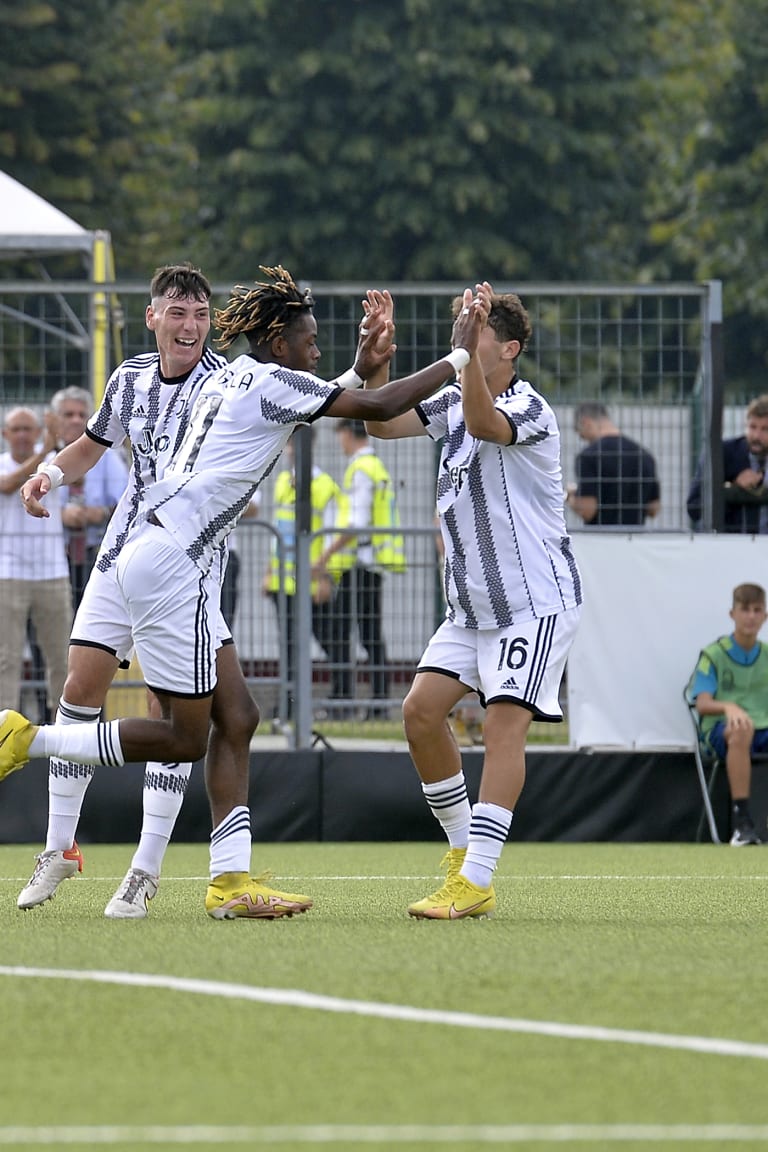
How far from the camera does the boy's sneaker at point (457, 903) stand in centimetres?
681

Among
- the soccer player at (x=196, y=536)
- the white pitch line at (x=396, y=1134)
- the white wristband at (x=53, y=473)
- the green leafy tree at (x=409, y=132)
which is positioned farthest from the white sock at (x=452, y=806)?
the green leafy tree at (x=409, y=132)

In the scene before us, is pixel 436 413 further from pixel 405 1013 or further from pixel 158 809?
pixel 405 1013

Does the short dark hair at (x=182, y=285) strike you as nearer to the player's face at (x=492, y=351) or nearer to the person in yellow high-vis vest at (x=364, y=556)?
the player's face at (x=492, y=351)

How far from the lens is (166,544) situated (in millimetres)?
6656

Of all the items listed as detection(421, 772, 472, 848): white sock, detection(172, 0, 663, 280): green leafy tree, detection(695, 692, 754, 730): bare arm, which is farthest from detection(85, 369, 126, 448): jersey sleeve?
detection(172, 0, 663, 280): green leafy tree

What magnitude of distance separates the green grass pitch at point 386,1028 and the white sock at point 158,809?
23cm

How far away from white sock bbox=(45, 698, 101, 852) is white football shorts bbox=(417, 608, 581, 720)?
1.16 meters

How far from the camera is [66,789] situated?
286 inches

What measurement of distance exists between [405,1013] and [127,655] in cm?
273

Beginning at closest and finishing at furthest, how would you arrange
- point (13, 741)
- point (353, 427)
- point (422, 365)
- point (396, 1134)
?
point (396, 1134)
point (13, 741)
point (422, 365)
point (353, 427)

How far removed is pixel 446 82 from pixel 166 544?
25.7m

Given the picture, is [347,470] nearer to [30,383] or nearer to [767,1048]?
[30,383]

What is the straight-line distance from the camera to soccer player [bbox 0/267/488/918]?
21.7 feet

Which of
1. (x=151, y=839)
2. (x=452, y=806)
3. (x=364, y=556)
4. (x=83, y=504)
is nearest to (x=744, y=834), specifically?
(x=364, y=556)
